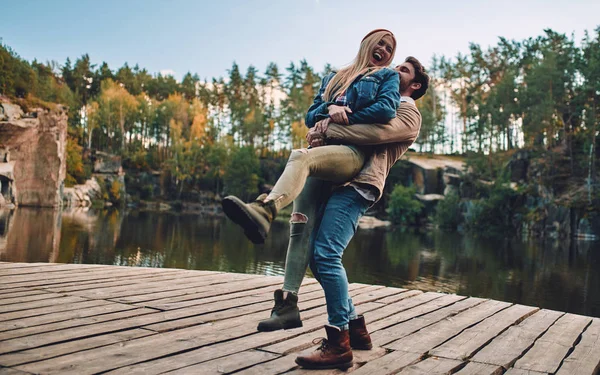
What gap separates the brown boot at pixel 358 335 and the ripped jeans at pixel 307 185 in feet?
1.21

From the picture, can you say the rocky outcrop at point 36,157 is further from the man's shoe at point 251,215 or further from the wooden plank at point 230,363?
the man's shoe at point 251,215

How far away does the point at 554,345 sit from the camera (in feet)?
9.73

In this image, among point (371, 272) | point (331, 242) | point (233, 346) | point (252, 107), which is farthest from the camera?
point (252, 107)

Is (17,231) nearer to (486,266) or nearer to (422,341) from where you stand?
(486,266)

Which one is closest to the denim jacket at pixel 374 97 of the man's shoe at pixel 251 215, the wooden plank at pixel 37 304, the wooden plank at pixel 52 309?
the man's shoe at pixel 251 215

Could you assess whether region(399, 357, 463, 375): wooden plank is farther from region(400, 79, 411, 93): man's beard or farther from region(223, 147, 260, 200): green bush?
region(223, 147, 260, 200): green bush

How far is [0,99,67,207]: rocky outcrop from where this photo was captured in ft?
119

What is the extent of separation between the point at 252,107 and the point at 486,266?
54.9 m

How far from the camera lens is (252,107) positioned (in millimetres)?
68688

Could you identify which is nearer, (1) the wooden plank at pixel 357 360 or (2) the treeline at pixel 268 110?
(1) the wooden plank at pixel 357 360

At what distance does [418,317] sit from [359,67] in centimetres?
192

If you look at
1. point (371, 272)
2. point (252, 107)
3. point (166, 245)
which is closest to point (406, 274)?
point (371, 272)

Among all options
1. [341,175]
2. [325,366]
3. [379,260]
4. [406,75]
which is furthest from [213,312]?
[379,260]

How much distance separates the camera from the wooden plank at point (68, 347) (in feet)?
6.86
